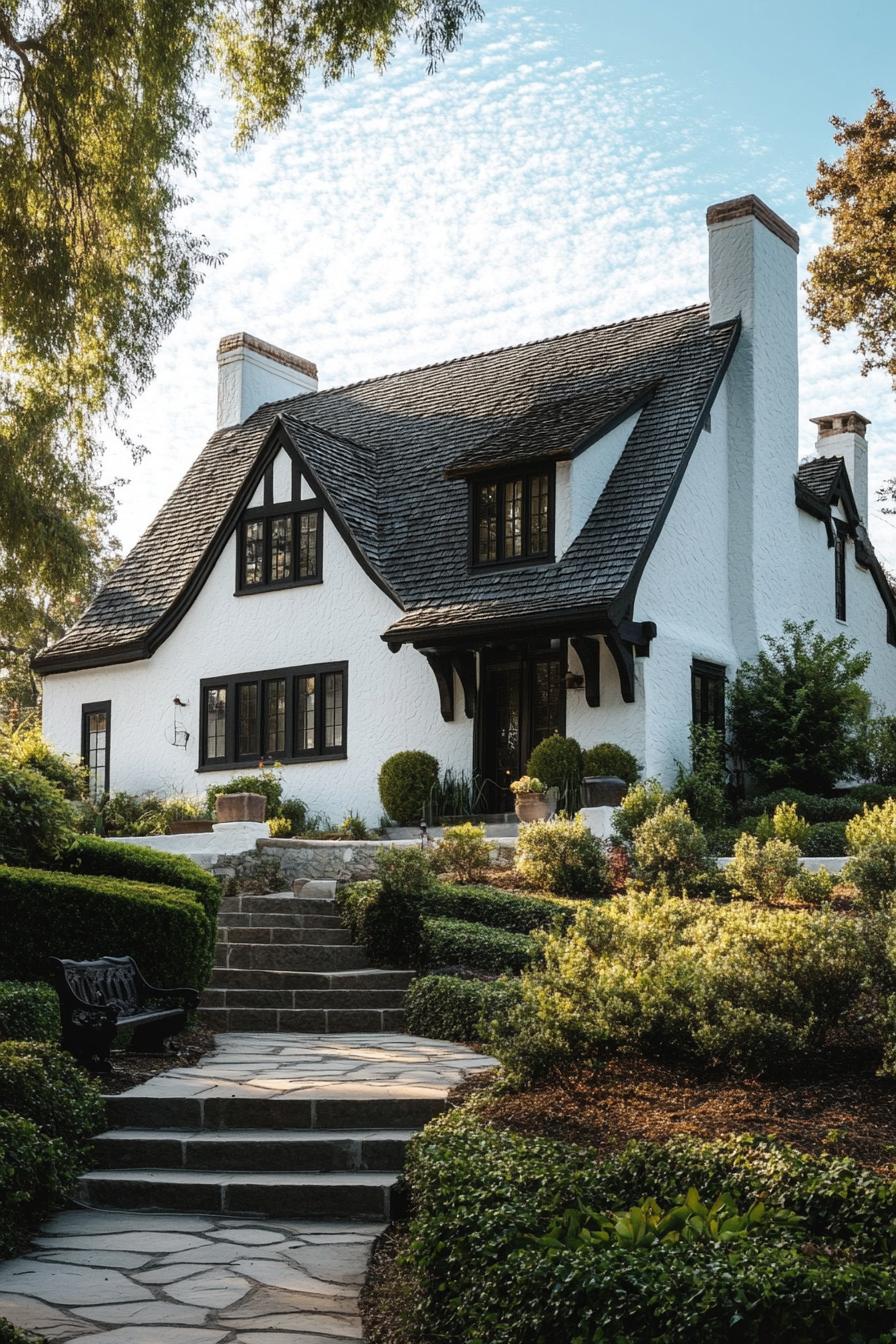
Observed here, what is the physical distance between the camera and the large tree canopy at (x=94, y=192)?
13797 millimetres

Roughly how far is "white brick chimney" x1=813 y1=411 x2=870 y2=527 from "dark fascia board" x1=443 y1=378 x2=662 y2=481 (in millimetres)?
7542

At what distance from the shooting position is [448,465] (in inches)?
835

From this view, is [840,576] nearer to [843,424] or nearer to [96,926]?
[843,424]

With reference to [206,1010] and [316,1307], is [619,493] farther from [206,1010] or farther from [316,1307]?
[316,1307]

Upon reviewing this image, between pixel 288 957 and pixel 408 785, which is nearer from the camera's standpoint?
pixel 288 957

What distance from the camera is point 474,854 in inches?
616

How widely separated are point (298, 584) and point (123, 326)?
6.32 meters

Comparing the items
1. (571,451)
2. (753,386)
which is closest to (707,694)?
(571,451)

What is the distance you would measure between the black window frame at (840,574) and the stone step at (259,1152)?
19.0 meters

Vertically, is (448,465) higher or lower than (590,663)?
higher

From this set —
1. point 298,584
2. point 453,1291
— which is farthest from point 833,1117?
point 298,584

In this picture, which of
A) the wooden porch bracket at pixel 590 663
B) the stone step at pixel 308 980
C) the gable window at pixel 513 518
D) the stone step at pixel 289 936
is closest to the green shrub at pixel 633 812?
the wooden porch bracket at pixel 590 663

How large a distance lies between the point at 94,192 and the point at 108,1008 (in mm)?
9996

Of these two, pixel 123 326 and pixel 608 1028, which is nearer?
pixel 608 1028
